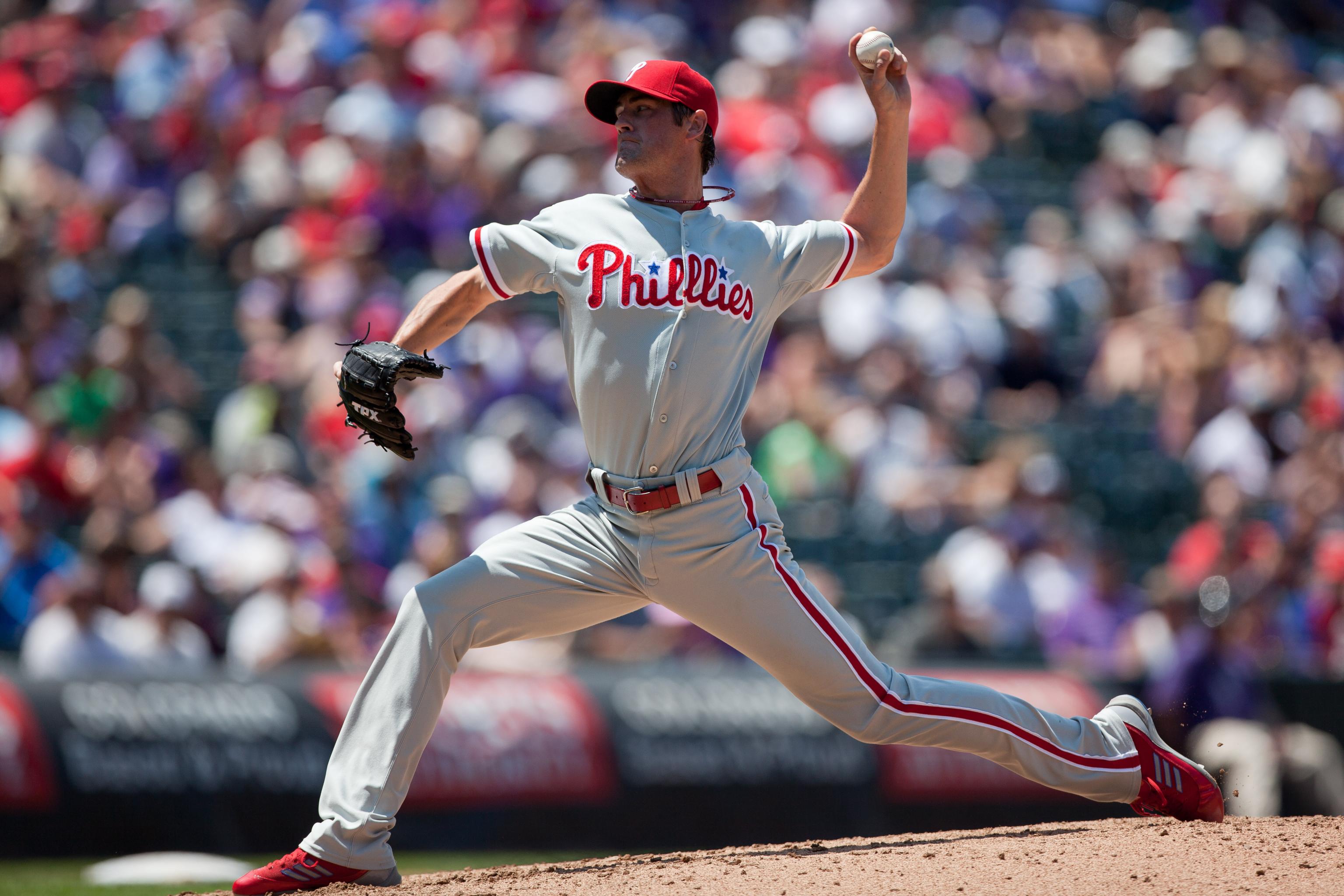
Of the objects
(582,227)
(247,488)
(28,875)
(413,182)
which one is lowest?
(28,875)

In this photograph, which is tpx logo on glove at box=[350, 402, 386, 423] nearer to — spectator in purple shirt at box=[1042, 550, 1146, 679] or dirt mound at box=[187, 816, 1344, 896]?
dirt mound at box=[187, 816, 1344, 896]

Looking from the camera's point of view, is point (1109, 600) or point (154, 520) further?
point (1109, 600)

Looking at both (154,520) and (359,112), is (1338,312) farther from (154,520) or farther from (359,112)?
(154,520)

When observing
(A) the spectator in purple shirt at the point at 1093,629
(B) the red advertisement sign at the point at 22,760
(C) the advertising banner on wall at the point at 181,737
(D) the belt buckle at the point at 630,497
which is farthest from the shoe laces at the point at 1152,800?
(B) the red advertisement sign at the point at 22,760

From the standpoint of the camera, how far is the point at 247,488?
847cm

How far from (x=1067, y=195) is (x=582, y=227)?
346 inches

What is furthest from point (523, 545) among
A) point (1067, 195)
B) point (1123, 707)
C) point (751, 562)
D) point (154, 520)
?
point (1067, 195)

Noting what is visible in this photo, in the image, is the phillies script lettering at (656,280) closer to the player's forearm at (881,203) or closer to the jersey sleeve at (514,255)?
the jersey sleeve at (514,255)

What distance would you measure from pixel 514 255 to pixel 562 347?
3.22 m

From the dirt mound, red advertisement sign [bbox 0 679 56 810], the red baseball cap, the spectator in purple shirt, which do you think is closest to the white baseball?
the red baseball cap

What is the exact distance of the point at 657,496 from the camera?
3.90 m

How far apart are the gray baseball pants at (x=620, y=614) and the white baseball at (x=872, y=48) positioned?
42.3 inches

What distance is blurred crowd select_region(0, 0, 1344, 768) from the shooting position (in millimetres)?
8164

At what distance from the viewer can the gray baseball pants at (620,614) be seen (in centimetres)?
387
